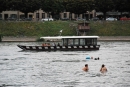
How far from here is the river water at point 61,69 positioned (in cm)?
7975

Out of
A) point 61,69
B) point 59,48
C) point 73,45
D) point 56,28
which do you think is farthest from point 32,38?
point 61,69

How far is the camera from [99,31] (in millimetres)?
180625

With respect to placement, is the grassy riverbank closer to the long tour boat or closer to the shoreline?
the shoreline

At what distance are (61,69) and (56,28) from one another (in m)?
87.8

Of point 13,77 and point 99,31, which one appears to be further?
point 99,31

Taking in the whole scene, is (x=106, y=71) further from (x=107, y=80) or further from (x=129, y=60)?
(x=129, y=60)

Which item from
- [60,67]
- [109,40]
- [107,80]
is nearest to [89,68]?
[60,67]

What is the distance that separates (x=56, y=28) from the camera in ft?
597

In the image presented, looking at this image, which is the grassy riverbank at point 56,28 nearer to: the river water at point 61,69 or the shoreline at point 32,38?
the shoreline at point 32,38

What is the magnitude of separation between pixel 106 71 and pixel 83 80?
31.1 ft

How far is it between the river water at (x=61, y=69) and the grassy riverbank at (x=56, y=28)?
44467mm

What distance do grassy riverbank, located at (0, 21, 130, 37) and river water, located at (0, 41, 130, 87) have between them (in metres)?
44.5

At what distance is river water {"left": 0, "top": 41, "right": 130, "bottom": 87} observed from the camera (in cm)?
7975

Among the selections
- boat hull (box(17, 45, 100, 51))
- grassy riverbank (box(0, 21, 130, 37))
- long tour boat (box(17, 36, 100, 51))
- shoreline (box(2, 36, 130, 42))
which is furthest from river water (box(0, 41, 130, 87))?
grassy riverbank (box(0, 21, 130, 37))
